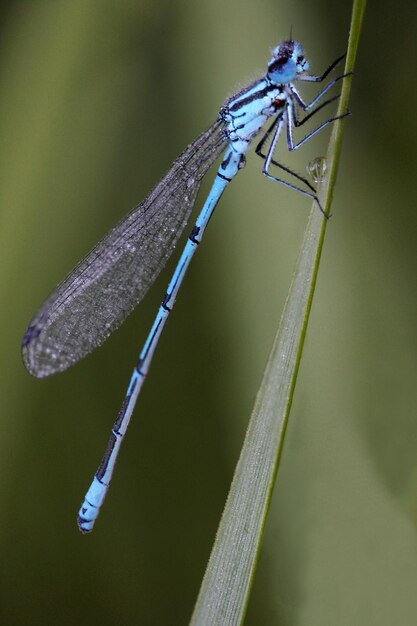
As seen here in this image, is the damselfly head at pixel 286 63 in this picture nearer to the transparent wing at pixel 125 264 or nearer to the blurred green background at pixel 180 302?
the blurred green background at pixel 180 302

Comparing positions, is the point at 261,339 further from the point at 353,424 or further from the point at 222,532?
the point at 222,532

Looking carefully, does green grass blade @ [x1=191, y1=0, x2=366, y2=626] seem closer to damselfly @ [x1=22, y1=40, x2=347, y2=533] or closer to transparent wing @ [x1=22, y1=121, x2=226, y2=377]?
damselfly @ [x1=22, y1=40, x2=347, y2=533]

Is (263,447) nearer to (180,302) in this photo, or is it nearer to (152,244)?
(180,302)

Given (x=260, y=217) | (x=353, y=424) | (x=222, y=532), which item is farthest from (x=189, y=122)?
(x=222, y=532)

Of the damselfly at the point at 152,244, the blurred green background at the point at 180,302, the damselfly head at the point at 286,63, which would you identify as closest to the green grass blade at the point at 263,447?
the blurred green background at the point at 180,302

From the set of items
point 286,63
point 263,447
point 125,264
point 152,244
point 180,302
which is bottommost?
point 263,447

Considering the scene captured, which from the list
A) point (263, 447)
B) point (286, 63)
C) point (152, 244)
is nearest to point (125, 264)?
point (152, 244)

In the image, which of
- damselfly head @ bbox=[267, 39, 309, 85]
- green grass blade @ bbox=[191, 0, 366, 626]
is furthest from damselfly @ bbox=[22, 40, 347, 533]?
green grass blade @ bbox=[191, 0, 366, 626]
